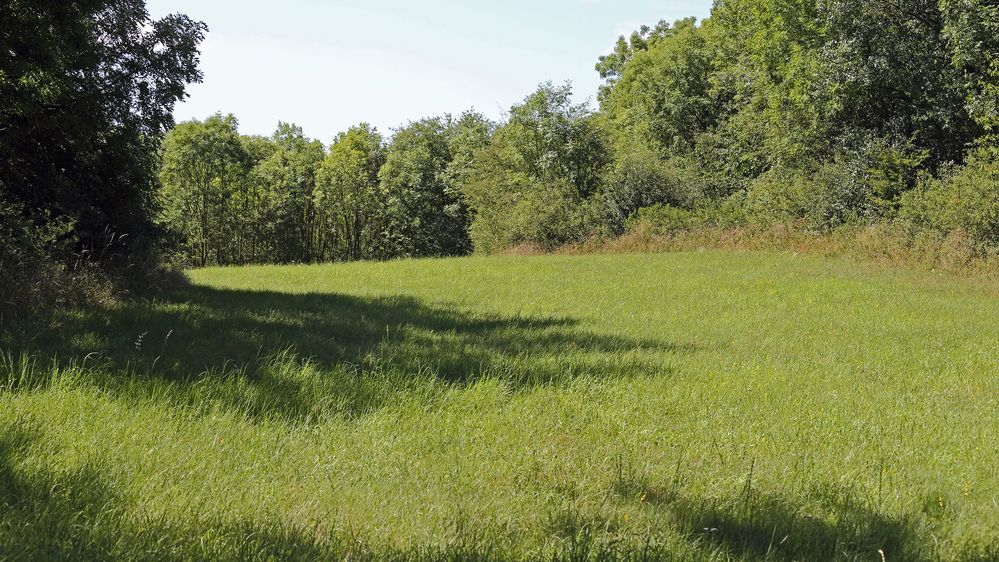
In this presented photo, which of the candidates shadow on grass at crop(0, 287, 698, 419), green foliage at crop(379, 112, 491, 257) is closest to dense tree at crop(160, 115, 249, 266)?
green foliage at crop(379, 112, 491, 257)

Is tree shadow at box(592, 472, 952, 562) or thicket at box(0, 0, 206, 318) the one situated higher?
thicket at box(0, 0, 206, 318)

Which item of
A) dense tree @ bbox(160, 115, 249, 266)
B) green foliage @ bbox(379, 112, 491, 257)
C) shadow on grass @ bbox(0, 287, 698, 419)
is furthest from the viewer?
green foliage @ bbox(379, 112, 491, 257)

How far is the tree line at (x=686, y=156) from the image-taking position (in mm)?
24141

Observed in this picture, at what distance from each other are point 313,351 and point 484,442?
350cm

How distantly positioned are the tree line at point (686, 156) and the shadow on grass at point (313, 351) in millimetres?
17310

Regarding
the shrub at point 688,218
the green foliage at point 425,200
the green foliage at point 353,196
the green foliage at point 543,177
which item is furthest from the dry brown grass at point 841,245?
the green foliage at point 353,196

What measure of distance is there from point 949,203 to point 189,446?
2307 centimetres

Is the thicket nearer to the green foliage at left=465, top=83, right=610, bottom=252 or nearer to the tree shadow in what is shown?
the tree shadow

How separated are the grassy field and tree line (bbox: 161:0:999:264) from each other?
56.0 feet

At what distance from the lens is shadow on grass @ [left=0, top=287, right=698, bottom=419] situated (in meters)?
5.64

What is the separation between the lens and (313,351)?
24.8 ft

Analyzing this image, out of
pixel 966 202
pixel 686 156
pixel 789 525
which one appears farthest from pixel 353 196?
pixel 789 525

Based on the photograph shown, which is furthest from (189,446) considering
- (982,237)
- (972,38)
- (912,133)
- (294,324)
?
(912,133)

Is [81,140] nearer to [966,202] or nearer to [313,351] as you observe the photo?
[313,351]
